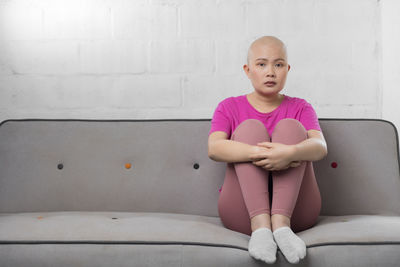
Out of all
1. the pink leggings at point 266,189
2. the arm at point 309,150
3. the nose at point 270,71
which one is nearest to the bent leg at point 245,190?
the pink leggings at point 266,189

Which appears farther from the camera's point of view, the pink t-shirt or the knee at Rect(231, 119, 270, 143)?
the pink t-shirt

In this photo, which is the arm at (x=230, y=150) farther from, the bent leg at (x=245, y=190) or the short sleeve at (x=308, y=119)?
the short sleeve at (x=308, y=119)

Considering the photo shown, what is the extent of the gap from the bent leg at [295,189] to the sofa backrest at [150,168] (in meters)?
0.32

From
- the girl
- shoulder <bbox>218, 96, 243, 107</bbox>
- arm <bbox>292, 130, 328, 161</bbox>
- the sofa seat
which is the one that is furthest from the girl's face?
the sofa seat

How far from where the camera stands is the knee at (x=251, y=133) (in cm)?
127

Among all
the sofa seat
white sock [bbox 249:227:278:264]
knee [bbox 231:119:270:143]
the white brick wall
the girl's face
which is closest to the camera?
white sock [bbox 249:227:278:264]

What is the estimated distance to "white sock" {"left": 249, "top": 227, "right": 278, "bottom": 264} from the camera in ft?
3.34

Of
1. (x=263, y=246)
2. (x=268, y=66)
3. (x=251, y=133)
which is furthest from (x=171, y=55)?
(x=263, y=246)

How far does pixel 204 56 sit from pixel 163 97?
0.28 meters

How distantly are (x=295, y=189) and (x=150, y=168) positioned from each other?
2.10 ft

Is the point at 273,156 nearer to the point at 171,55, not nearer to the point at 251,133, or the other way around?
the point at 251,133

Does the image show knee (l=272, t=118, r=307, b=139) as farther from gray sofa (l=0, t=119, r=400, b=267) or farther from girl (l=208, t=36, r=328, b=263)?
gray sofa (l=0, t=119, r=400, b=267)

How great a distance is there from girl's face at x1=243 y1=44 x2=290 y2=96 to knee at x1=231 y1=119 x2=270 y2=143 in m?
0.20

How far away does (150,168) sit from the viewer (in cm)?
164
